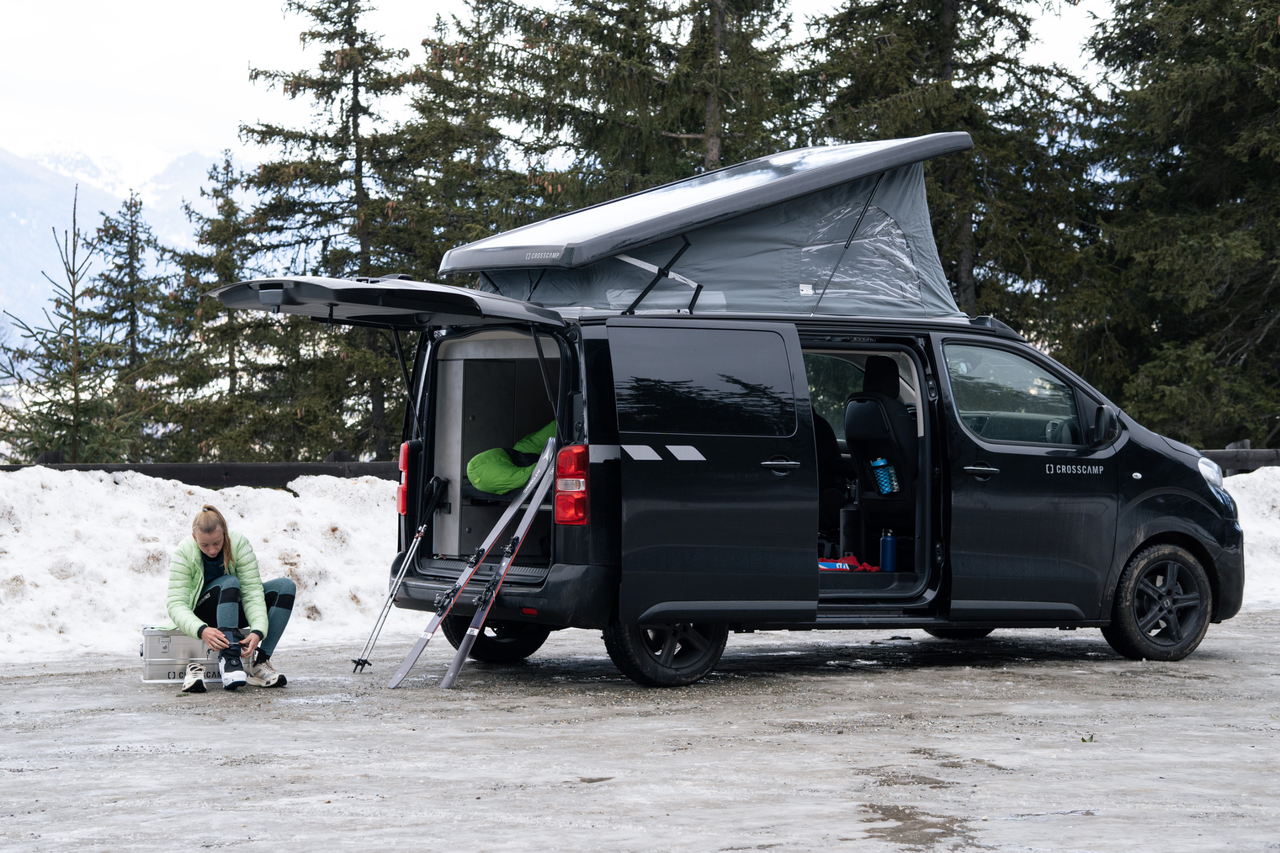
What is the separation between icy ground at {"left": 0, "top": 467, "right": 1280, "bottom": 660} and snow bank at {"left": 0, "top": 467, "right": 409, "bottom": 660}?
1 cm

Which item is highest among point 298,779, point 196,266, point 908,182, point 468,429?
point 196,266

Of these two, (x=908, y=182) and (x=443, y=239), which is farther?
(x=443, y=239)

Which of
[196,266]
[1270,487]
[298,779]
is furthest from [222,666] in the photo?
[196,266]

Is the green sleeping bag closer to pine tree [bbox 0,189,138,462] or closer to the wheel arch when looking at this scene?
the wheel arch

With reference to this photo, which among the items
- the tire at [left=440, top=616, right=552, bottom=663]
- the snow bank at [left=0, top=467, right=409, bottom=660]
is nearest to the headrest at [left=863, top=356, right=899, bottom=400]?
the tire at [left=440, top=616, right=552, bottom=663]

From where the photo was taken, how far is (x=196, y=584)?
8273 mm

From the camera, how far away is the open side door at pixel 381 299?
763cm

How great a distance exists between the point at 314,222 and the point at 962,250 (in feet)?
45.3

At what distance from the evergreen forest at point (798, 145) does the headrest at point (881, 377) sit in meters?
16.6

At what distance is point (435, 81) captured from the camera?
3266cm

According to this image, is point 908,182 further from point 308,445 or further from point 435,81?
point 435,81

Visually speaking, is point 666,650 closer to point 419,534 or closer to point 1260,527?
point 419,534

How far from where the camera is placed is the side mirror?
917cm

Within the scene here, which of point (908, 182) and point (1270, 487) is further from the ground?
point (908, 182)
